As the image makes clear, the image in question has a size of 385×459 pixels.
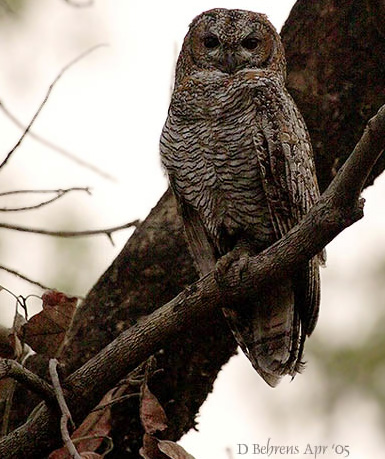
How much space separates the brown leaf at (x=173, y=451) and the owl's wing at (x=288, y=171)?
92cm

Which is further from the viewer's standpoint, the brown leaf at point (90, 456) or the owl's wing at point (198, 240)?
the owl's wing at point (198, 240)

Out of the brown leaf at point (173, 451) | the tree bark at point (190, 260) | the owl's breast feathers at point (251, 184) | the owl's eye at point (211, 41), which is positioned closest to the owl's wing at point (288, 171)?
the owl's breast feathers at point (251, 184)

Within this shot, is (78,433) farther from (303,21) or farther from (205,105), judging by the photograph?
(303,21)

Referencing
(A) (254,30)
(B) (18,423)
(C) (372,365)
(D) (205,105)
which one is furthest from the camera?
(C) (372,365)

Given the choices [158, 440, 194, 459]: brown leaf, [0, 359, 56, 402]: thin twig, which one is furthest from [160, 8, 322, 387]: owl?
[0, 359, 56, 402]: thin twig

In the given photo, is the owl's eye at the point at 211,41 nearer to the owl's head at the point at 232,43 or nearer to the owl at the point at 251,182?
the owl's head at the point at 232,43

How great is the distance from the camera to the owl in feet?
11.7

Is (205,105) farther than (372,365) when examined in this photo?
No

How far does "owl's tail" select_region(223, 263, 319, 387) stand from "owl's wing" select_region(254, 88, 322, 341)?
5cm

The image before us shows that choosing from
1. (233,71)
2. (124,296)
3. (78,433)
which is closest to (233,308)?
(124,296)

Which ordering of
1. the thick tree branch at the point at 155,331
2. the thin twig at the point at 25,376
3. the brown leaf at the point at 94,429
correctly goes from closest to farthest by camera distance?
the thin twig at the point at 25,376 < the thick tree branch at the point at 155,331 < the brown leaf at the point at 94,429

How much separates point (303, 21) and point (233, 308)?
4.11 feet

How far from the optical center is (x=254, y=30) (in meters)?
4.13

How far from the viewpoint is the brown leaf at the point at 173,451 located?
2883mm
